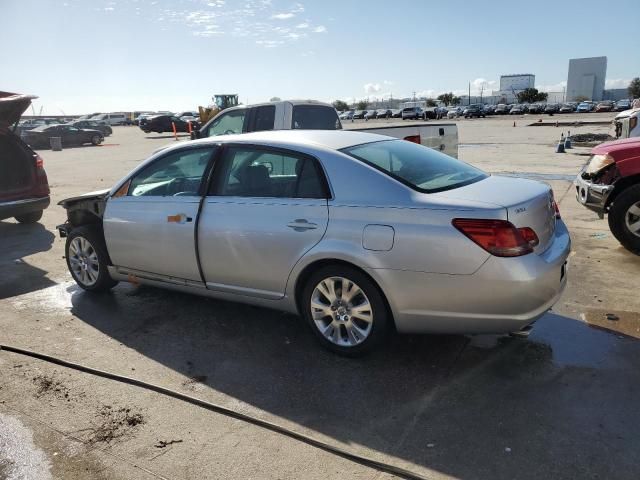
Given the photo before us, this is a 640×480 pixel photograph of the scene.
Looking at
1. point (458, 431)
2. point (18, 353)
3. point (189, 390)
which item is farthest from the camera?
point (18, 353)

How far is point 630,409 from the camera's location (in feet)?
10.1

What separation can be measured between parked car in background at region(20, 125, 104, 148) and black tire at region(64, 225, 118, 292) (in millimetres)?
29116

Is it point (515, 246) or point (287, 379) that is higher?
point (515, 246)

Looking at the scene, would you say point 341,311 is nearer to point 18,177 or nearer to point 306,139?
point 306,139

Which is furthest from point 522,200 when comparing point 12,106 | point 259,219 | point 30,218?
point 30,218

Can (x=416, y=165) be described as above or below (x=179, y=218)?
above

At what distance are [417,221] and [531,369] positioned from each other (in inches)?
51.5

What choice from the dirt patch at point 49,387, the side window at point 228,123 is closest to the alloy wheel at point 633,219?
the dirt patch at point 49,387

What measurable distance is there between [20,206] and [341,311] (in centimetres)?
643

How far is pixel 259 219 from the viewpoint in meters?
3.98

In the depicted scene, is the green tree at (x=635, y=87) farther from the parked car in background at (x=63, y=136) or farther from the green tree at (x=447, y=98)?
the parked car in background at (x=63, y=136)

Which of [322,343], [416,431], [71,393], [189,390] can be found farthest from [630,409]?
[71,393]

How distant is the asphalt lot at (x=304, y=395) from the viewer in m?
2.76

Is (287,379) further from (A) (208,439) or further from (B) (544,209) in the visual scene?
(B) (544,209)
